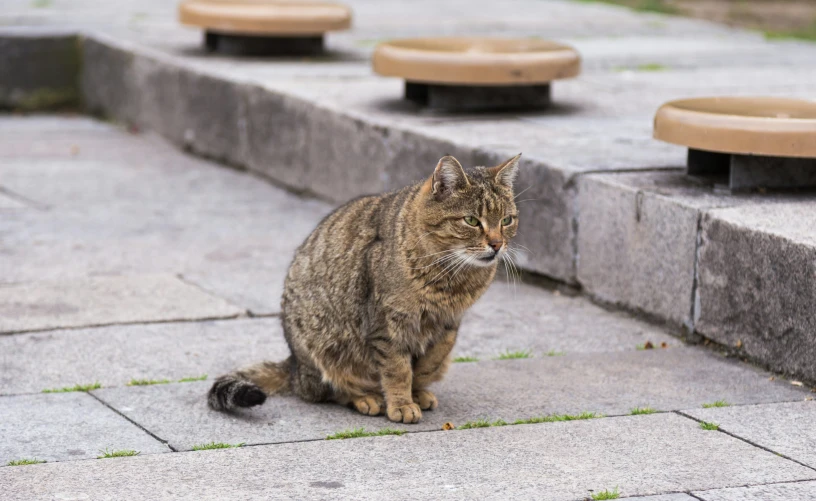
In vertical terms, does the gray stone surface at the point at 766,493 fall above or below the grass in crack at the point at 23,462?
above

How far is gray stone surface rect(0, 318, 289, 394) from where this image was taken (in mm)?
4898

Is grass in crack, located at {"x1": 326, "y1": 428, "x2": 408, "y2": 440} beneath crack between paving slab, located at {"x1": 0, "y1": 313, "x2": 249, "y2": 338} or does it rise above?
above

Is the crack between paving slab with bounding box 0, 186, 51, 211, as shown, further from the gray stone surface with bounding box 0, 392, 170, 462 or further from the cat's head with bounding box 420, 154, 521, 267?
the cat's head with bounding box 420, 154, 521, 267

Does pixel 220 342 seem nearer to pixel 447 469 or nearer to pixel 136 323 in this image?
pixel 136 323

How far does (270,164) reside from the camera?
8.98 metres

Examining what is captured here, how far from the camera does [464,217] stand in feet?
14.1

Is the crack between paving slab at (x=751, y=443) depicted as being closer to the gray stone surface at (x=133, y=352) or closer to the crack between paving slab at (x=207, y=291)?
the gray stone surface at (x=133, y=352)

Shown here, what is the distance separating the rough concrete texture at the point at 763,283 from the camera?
185 inches

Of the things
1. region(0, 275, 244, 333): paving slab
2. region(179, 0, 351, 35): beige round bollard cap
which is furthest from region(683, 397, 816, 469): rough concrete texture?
region(179, 0, 351, 35): beige round bollard cap

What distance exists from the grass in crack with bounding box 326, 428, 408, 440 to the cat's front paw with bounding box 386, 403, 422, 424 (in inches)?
3.5

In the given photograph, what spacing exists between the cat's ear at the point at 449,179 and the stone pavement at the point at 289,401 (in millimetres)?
858

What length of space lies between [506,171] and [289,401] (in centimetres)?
123

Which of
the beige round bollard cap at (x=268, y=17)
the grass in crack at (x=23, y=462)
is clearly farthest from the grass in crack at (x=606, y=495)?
the beige round bollard cap at (x=268, y=17)

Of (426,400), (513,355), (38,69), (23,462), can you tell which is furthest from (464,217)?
(38,69)
